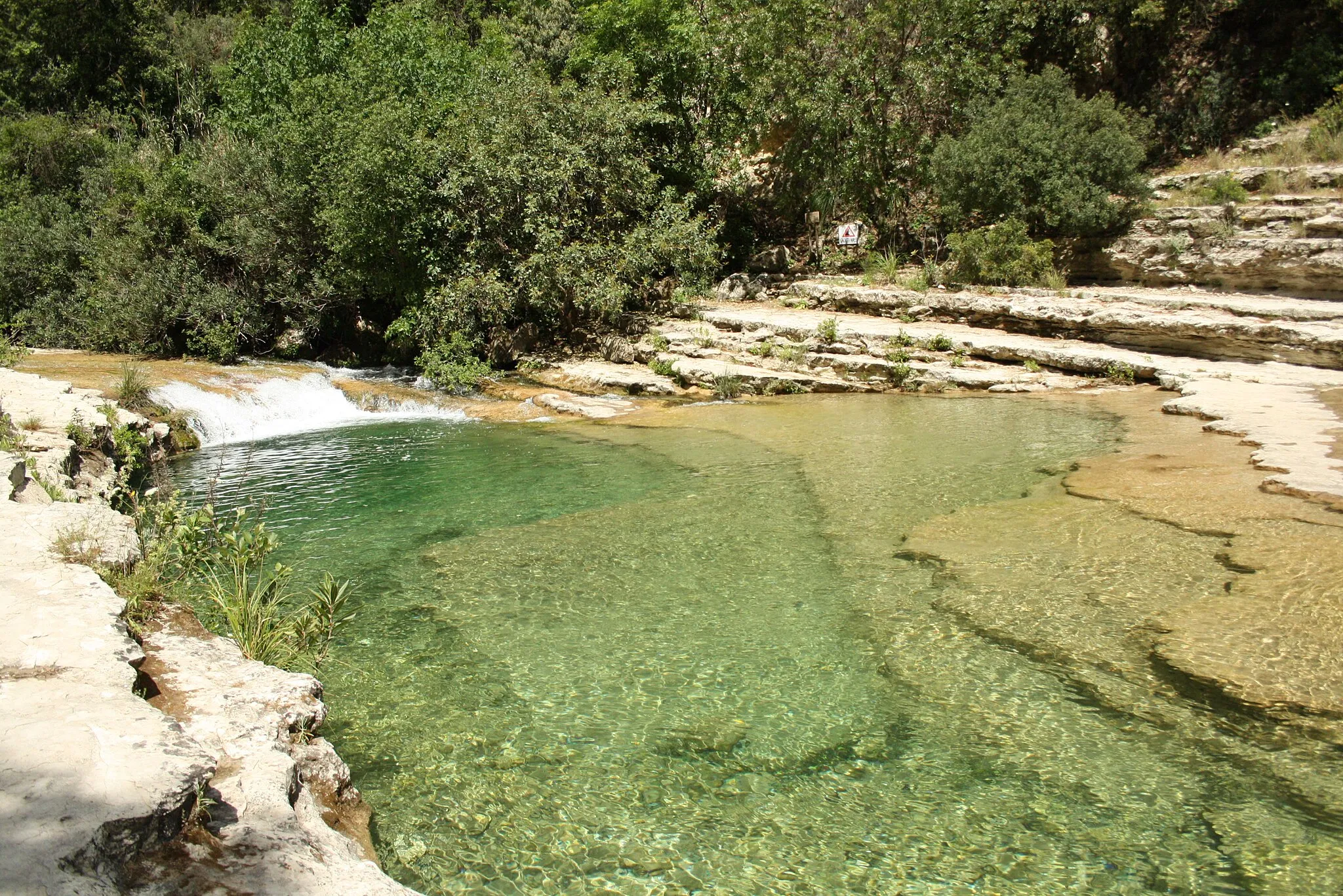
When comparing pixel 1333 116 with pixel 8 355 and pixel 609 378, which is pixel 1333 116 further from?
pixel 8 355

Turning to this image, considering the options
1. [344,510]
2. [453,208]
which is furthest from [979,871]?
[453,208]

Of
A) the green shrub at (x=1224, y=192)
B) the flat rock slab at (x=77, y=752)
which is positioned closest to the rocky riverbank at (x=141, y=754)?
the flat rock slab at (x=77, y=752)

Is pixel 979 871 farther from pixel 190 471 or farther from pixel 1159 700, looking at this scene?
pixel 190 471

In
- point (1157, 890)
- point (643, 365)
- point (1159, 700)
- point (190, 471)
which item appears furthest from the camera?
point (643, 365)

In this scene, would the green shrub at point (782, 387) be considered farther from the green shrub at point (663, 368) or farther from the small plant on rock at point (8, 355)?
the small plant on rock at point (8, 355)

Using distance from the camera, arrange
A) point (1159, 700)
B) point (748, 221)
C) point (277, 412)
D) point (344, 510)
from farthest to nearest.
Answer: point (748, 221)
point (277, 412)
point (344, 510)
point (1159, 700)

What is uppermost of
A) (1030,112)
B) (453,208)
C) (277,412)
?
(1030,112)

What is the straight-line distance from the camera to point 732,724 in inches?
170

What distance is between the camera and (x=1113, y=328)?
1423cm

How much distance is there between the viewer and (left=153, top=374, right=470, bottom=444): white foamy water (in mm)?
12789

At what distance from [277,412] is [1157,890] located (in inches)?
531

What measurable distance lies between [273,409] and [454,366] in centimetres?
337

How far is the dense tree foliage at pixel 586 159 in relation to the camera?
55.2 ft

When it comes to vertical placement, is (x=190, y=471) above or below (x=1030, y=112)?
below
